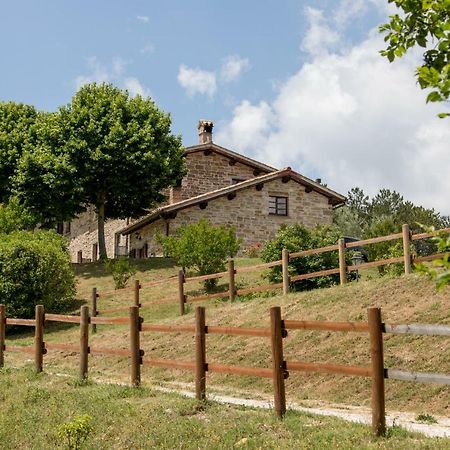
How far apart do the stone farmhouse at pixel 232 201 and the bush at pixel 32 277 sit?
9588 millimetres

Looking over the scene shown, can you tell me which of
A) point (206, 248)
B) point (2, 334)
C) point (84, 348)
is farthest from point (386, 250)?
point (84, 348)

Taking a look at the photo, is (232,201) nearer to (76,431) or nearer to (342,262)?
(342,262)

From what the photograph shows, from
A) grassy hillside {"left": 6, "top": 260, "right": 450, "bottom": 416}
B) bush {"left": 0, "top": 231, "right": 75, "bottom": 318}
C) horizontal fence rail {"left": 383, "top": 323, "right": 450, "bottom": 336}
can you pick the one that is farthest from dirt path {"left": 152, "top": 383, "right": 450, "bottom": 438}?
bush {"left": 0, "top": 231, "right": 75, "bottom": 318}

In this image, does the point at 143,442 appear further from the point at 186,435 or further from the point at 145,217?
the point at 145,217

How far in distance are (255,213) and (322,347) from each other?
23717 millimetres

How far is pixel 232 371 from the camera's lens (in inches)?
356

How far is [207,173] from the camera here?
134 feet

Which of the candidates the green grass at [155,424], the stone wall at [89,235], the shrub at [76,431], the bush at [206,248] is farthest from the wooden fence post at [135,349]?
the stone wall at [89,235]

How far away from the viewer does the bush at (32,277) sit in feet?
78.1

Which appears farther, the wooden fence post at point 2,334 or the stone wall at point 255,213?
the stone wall at point 255,213

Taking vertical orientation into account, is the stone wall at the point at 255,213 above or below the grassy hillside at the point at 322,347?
above

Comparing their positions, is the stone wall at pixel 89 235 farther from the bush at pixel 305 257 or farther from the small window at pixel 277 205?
the bush at pixel 305 257

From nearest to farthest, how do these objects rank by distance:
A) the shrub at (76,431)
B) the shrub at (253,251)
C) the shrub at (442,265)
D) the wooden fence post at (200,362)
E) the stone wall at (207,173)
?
1. the shrub at (442,265)
2. the shrub at (76,431)
3. the wooden fence post at (200,362)
4. the shrub at (253,251)
5. the stone wall at (207,173)

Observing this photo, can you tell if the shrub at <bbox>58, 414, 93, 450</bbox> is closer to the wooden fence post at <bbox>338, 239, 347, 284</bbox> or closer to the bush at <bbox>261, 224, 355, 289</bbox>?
the wooden fence post at <bbox>338, 239, 347, 284</bbox>
